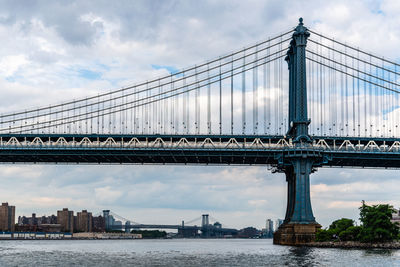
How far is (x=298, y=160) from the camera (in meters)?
98.6

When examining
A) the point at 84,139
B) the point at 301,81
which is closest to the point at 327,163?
the point at 301,81

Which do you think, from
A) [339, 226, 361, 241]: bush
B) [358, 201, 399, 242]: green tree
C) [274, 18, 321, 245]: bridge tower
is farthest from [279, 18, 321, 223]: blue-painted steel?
[358, 201, 399, 242]: green tree

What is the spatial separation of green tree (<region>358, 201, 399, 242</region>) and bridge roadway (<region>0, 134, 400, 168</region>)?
1194 cm

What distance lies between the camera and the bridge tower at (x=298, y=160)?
9644cm

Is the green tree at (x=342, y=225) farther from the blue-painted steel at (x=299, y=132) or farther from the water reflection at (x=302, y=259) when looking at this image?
the water reflection at (x=302, y=259)

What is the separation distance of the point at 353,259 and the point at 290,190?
125 ft

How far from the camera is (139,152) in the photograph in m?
102

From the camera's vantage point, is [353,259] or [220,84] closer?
[353,259]

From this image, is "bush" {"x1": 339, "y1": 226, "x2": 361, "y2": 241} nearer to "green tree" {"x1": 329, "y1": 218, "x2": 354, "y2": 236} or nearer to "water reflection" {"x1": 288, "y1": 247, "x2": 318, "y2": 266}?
"green tree" {"x1": 329, "y1": 218, "x2": 354, "y2": 236}

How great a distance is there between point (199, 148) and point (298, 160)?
50.7ft

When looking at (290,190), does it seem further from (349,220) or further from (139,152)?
(139,152)

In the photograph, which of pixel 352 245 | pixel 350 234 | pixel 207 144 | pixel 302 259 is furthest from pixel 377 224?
pixel 207 144

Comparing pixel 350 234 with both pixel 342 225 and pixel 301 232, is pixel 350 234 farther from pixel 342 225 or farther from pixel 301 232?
pixel 301 232

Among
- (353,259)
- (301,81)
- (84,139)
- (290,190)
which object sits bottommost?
(353,259)
